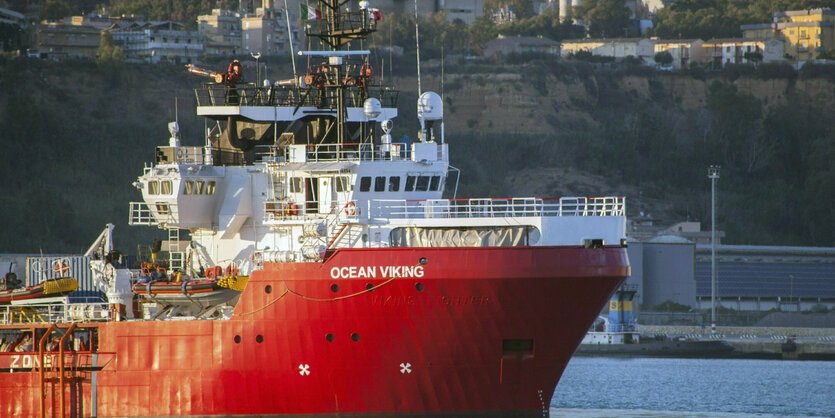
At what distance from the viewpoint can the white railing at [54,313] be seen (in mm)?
38719

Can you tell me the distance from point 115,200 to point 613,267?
2962 inches

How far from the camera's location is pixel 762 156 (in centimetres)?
14788

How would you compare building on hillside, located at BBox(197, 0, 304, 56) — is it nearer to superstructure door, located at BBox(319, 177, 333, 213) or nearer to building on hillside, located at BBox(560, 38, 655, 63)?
building on hillside, located at BBox(560, 38, 655, 63)

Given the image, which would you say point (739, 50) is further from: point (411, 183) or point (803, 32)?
point (411, 183)

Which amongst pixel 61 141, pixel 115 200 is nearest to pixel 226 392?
pixel 115 200

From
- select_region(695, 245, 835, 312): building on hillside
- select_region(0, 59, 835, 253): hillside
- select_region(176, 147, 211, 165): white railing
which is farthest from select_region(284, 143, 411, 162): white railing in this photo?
select_region(695, 245, 835, 312): building on hillside

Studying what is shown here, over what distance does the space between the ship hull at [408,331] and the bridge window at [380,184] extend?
11.8 ft

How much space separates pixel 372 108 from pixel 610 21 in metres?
160

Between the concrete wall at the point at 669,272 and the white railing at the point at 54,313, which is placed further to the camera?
the concrete wall at the point at 669,272

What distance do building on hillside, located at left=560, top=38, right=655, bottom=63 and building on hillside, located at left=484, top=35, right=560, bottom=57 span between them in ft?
6.04

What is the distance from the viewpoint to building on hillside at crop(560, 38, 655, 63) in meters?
175

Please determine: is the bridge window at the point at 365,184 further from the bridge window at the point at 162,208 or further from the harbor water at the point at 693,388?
the harbor water at the point at 693,388

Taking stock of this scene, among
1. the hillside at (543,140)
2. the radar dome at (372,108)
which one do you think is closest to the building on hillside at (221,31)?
the hillside at (543,140)

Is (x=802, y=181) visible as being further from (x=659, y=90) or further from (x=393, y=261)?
(x=393, y=261)
